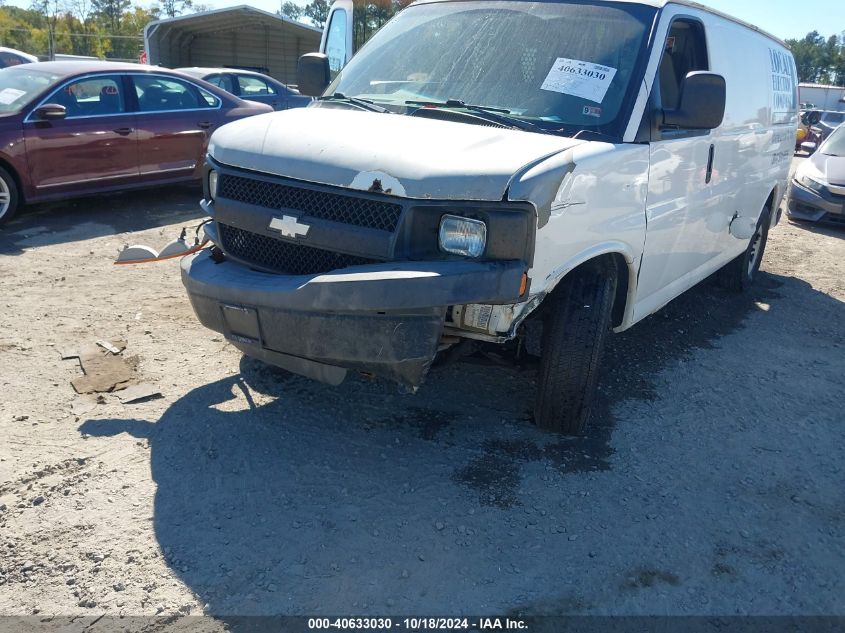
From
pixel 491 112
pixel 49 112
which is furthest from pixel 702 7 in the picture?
pixel 49 112

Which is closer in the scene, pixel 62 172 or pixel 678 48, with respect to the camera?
pixel 678 48

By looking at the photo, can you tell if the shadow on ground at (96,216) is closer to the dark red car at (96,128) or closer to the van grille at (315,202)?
the dark red car at (96,128)

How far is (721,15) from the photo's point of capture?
4.88m

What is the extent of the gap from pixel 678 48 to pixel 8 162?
627cm

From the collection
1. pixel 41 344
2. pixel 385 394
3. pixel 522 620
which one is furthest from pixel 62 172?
pixel 522 620

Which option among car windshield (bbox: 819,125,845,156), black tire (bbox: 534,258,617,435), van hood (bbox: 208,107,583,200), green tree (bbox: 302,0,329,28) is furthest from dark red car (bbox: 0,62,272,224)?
green tree (bbox: 302,0,329,28)

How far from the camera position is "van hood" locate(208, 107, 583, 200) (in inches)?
115

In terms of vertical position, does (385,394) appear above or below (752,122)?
below

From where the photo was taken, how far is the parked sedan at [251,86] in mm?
12555

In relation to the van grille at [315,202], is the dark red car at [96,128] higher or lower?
lower

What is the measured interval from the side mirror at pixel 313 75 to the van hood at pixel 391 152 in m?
1.42

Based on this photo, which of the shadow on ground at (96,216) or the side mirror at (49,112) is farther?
the side mirror at (49,112)

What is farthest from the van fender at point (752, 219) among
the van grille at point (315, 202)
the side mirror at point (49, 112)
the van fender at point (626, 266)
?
the side mirror at point (49, 112)

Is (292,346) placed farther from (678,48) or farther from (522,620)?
(678,48)
